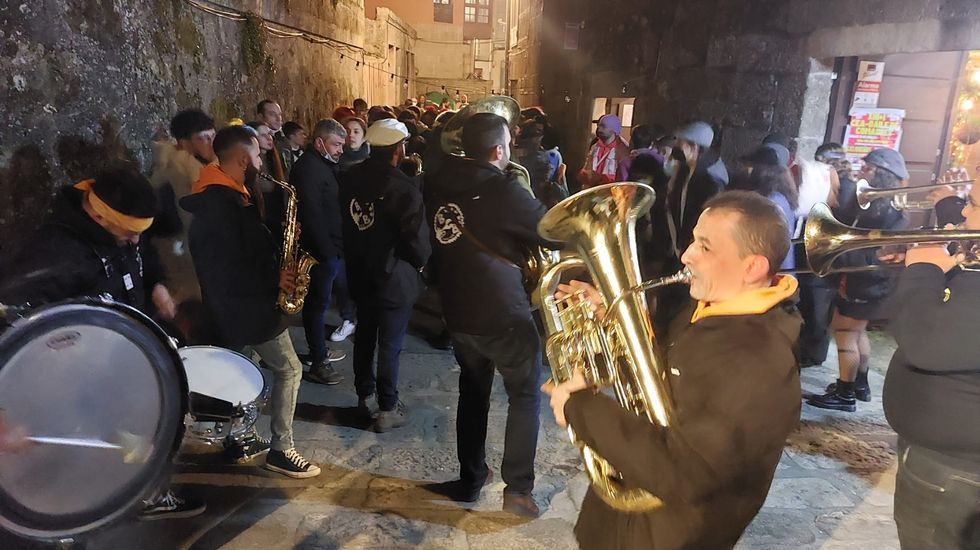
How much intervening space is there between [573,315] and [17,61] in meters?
3.56

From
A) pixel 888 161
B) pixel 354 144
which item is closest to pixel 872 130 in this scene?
pixel 888 161

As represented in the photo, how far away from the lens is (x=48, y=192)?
11.9 ft

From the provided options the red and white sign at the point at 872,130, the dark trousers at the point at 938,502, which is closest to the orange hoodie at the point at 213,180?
the dark trousers at the point at 938,502

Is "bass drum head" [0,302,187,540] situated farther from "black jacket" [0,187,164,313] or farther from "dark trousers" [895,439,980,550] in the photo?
"dark trousers" [895,439,980,550]

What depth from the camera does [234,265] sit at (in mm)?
3041

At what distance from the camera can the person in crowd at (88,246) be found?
A: 6.97ft

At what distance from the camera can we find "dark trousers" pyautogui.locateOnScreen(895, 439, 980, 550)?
1.87 metres

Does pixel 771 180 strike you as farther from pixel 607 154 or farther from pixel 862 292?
pixel 607 154

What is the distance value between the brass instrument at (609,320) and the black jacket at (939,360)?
98 cm

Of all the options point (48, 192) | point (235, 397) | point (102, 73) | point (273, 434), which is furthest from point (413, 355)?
point (102, 73)

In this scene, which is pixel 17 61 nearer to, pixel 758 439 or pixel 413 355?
pixel 413 355

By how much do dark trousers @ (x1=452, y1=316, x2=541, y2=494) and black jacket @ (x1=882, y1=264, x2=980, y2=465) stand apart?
61.0 inches

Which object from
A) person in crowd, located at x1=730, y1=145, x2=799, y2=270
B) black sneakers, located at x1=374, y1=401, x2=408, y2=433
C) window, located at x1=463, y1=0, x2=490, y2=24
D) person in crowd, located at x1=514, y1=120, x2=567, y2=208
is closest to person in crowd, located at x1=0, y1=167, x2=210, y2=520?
black sneakers, located at x1=374, y1=401, x2=408, y2=433

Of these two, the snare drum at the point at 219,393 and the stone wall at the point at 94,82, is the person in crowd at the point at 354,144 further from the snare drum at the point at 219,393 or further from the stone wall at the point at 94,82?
the snare drum at the point at 219,393
